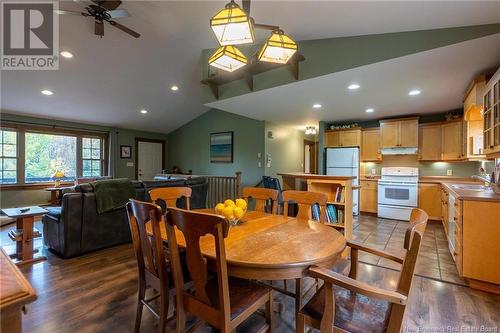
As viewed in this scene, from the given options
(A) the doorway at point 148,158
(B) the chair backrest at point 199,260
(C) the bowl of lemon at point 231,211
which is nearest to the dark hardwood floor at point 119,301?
(B) the chair backrest at point 199,260

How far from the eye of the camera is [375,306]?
4.27 ft

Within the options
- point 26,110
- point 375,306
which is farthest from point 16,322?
point 26,110

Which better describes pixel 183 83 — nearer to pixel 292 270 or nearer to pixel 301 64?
pixel 301 64

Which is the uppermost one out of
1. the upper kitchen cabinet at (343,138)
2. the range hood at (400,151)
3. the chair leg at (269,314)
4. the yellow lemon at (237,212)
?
the upper kitchen cabinet at (343,138)

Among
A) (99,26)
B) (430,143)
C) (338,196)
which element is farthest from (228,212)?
(430,143)

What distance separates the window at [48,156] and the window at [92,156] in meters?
0.26

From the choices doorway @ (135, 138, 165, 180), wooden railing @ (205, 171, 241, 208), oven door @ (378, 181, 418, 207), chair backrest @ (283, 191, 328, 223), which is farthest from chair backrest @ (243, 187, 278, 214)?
doorway @ (135, 138, 165, 180)

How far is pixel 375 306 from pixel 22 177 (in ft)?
24.1

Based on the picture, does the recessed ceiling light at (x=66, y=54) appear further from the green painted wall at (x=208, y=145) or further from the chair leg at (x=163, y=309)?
the chair leg at (x=163, y=309)

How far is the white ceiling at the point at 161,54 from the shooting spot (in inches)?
87.8

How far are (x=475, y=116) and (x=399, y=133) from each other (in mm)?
1598

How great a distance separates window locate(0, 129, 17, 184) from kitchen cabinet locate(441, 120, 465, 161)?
936 cm

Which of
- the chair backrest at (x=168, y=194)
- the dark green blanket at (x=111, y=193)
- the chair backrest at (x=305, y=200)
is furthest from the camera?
the dark green blanket at (x=111, y=193)

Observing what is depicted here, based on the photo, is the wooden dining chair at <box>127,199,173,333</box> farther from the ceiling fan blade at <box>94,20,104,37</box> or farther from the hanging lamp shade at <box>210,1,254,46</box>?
the ceiling fan blade at <box>94,20,104,37</box>
